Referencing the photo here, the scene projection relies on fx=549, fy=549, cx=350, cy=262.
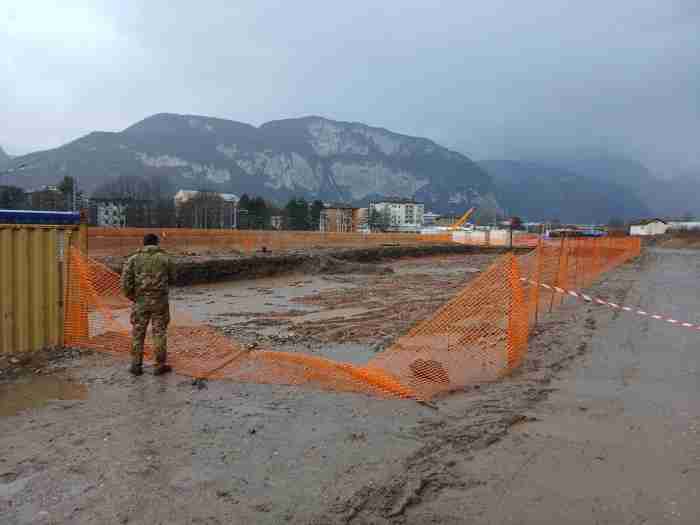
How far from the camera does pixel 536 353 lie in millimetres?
8742

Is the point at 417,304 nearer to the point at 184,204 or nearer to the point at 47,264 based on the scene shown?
the point at 47,264

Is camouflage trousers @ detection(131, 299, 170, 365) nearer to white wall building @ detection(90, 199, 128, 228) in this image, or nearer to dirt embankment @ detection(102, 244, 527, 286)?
dirt embankment @ detection(102, 244, 527, 286)

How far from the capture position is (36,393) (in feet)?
21.5

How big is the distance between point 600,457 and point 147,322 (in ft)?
18.2

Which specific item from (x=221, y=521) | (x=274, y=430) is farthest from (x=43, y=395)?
(x=221, y=521)

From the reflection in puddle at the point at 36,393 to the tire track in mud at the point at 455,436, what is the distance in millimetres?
4010

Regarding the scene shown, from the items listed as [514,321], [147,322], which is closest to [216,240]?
[147,322]

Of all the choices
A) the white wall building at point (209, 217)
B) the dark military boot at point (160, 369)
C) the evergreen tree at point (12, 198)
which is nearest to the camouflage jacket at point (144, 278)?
the dark military boot at point (160, 369)

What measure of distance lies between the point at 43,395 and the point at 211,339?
11.2 ft

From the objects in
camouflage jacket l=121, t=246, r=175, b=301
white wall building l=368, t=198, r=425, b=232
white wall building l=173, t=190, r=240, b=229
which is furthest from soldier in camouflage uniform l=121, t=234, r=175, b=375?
white wall building l=368, t=198, r=425, b=232

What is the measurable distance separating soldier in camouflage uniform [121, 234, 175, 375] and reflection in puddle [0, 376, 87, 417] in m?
0.80

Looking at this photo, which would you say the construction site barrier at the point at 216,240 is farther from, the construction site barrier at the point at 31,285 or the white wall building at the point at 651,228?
the white wall building at the point at 651,228

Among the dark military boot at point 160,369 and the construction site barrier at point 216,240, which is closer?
the dark military boot at point 160,369

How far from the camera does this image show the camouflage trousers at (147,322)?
23.5 feet
